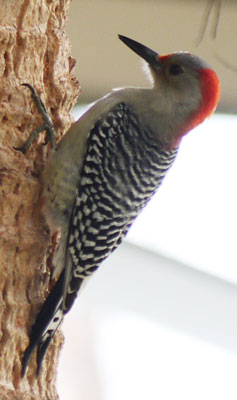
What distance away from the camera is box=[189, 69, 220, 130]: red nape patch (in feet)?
9.37

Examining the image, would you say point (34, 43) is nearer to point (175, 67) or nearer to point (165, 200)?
point (175, 67)

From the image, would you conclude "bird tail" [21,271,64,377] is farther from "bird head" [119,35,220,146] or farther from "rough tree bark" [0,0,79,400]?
"bird head" [119,35,220,146]

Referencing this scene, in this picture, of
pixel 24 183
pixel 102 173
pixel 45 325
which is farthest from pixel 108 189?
pixel 45 325

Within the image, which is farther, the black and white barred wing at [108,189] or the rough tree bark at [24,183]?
the black and white barred wing at [108,189]

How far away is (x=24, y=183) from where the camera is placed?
2.59 metres

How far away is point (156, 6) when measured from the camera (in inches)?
168

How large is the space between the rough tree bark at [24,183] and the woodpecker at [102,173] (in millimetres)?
40

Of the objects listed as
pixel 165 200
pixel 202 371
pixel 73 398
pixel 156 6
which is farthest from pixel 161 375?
pixel 156 6

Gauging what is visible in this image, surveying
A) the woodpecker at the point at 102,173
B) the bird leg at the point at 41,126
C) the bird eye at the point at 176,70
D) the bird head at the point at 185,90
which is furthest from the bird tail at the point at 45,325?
the bird eye at the point at 176,70

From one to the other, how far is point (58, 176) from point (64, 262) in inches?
11.3

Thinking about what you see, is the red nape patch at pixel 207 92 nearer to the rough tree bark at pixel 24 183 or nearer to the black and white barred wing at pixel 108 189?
the black and white barred wing at pixel 108 189

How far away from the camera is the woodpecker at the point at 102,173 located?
8.54 ft

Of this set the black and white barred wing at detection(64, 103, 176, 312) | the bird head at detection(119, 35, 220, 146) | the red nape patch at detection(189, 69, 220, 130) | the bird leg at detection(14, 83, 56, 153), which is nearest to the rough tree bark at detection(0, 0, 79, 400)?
the bird leg at detection(14, 83, 56, 153)

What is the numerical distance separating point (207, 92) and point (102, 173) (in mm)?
532
